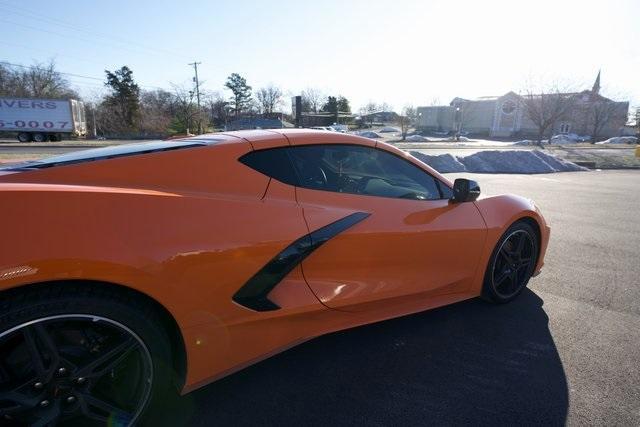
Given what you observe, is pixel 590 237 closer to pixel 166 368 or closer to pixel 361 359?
pixel 361 359

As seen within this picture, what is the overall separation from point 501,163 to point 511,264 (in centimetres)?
1515

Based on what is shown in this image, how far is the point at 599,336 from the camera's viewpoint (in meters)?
2.93

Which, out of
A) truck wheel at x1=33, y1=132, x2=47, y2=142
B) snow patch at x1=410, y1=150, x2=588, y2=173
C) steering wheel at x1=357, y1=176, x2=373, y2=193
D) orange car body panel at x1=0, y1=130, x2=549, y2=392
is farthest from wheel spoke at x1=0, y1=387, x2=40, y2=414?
truck wheel at x1=33, y1=132, x2=47, y2=142

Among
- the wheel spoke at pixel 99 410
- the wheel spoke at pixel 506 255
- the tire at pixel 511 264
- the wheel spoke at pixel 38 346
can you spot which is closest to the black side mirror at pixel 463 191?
the tire at pixel 511 264

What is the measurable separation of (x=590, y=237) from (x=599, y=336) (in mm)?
3446

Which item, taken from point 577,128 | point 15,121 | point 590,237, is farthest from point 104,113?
point 577,128

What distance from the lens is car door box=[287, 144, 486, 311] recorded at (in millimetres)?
2240

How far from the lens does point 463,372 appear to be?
2.47 metres

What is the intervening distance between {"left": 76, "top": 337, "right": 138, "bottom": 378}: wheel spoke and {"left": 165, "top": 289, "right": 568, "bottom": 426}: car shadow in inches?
→ 20.2

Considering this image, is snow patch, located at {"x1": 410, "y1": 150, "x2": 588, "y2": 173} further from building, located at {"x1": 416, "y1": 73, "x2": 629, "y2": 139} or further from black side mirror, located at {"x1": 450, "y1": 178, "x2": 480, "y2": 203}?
building, located at {"x1": 416, "y1": 73, "x2": 629, "y2": 139}

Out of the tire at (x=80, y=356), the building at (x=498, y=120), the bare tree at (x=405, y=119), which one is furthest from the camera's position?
the building at (x=498, y=120)

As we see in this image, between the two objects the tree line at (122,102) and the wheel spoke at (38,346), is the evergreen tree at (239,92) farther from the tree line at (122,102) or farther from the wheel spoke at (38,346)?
the wheel spoke at (38,346)

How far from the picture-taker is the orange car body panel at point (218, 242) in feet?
5.09

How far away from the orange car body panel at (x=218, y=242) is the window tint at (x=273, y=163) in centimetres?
4
